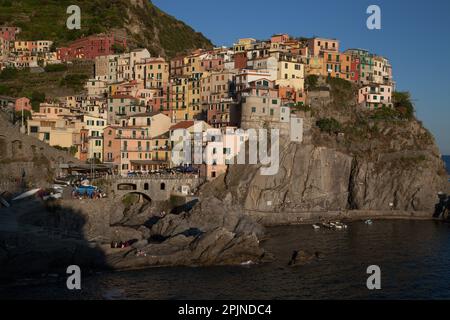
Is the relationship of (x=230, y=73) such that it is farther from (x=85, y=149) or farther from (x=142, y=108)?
(x=85, y=149)

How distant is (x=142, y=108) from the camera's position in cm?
9394

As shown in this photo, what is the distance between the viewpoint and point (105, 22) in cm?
14312

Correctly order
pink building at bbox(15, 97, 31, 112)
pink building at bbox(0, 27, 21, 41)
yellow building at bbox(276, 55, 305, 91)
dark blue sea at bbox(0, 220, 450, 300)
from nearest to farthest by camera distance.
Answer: dark blue sea at bbox(0, 220, 450, 300) < pink building at bbox(15, 97, 31, 112) < yellow building at bbox(276, 55, 305, 91) < pink building at bbox(0, 27, 21, 41)

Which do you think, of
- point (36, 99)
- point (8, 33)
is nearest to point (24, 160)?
point (36, 99)

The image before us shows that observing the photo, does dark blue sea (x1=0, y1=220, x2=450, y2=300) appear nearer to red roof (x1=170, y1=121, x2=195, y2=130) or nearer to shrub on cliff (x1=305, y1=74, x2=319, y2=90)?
red roof (x1=170, y1=121, x2=195, y2=130)

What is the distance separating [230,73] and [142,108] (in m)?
15.0

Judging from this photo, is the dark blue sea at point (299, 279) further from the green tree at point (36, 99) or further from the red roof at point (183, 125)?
the green tree at point (36, 99)

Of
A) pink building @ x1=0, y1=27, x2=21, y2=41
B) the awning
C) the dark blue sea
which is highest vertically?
pink building @ x1=0, y1=27, x2=21, y2=41

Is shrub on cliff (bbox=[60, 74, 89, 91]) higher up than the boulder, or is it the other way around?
shrub on cliff (bbox=[60, 74, 89, 91])

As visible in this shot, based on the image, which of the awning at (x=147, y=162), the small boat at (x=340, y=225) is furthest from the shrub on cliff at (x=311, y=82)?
the small boat at (x=340, y=225)

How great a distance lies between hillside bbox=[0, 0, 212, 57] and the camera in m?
140

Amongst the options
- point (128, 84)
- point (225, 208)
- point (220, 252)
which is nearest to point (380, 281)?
point (220, 252)

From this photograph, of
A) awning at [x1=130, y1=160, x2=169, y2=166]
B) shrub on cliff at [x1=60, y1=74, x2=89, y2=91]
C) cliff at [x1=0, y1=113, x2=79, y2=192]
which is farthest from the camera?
shrub on cliff at [x1=60, y1=74, x2=89, y2=91]

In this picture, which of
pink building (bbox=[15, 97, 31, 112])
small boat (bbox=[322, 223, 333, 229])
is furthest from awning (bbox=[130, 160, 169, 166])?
small boat (bbox=[322, 223, 333, 229])
